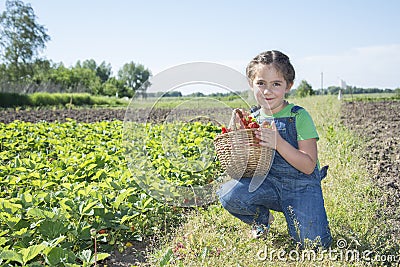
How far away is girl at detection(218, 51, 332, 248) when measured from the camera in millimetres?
2576

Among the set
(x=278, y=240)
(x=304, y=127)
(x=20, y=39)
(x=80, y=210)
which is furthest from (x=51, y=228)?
(x=20, y=39)

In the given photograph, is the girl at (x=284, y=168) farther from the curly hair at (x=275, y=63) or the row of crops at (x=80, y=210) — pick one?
the row of crops at (x=80, y=210)

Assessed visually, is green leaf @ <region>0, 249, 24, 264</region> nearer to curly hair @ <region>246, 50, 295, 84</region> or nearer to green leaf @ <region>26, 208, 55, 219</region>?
green leaf @ <region>26, 208, 55, 219</region>

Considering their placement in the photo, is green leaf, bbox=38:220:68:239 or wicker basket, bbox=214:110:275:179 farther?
wicker basket, bbox=214:110:275:179

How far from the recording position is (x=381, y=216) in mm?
3127

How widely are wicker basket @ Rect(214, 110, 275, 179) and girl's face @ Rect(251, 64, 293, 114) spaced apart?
27cm

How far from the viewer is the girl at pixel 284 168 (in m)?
2.58

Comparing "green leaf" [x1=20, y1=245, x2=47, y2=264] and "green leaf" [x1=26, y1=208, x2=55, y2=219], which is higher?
"green leaf" [x1=26, y1=208, x2=55, y2=219]

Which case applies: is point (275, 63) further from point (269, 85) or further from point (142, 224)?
point (142, 224)

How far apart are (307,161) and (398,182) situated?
2.00 metres

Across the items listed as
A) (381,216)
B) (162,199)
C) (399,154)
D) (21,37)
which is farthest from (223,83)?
(21,37)

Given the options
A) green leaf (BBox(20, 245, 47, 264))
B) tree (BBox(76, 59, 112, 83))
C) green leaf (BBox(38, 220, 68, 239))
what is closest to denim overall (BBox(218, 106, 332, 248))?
green leaf (BBox(38, 220, 68, 239))

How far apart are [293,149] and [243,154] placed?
30 cm

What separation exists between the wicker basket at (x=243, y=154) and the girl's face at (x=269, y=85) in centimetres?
27
